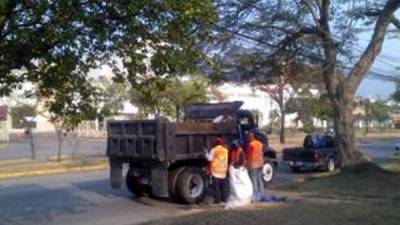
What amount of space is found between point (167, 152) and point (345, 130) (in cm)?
826

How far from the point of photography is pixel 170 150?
1780cm

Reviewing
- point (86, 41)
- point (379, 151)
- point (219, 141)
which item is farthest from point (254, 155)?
point (379, 151)

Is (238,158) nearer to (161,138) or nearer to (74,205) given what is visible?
(161,138)

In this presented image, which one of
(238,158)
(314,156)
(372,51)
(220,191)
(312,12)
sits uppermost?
(312,12)

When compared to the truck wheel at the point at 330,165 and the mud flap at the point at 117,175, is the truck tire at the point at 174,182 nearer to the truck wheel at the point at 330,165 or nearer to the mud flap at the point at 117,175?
the mud flap at the point at 117,175

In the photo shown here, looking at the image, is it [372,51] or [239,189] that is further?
[372,51]

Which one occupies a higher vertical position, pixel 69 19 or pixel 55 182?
pixel 69 19

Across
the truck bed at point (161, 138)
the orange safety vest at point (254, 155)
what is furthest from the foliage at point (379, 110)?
the orange safety vest at point (254, 155)

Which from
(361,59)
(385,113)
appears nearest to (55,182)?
(361,59)

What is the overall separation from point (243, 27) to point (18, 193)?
892 centimetres

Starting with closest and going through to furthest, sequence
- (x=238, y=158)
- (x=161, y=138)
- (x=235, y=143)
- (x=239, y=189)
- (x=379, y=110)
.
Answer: (x=239, y=189) → (x=238, y=158) → (x=161, y=138) → (x=235, y=143) → (x=379, y=110)

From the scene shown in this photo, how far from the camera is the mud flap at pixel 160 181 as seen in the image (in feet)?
58.4

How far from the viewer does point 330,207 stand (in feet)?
49.4

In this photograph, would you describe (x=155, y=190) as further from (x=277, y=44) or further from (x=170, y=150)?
(x=277, y=44)
